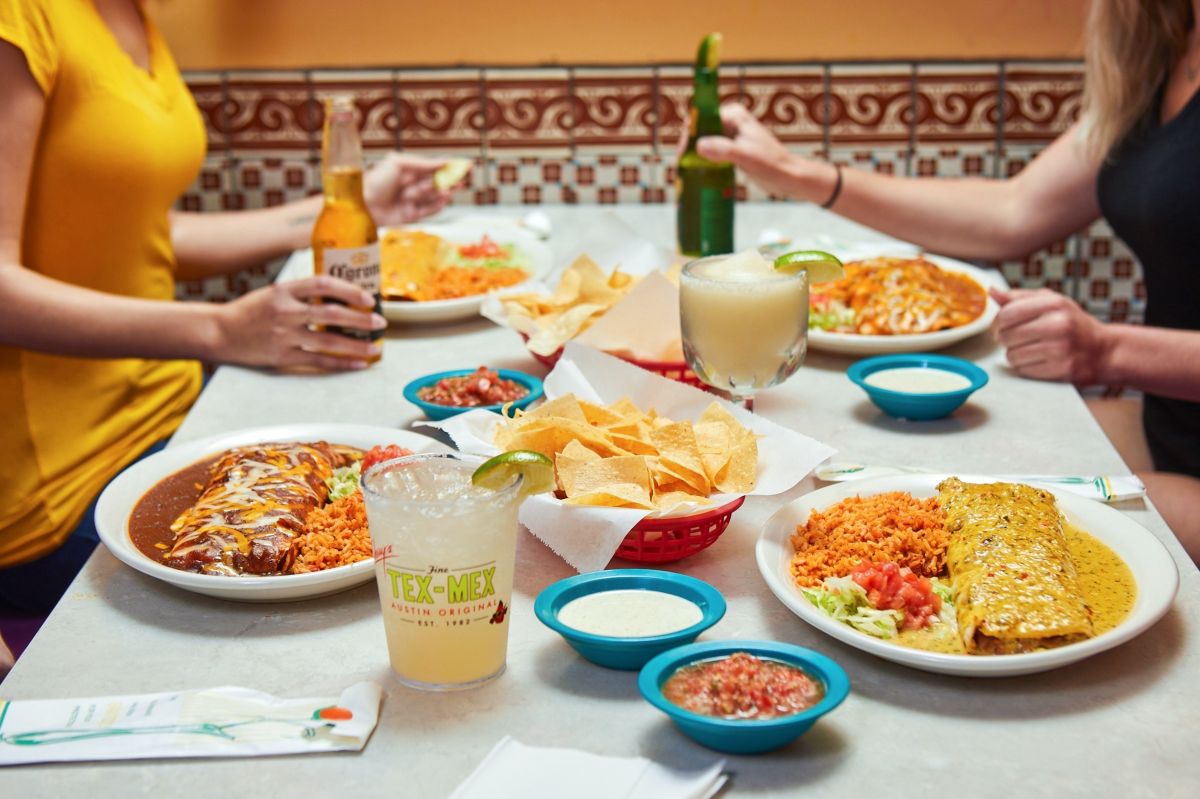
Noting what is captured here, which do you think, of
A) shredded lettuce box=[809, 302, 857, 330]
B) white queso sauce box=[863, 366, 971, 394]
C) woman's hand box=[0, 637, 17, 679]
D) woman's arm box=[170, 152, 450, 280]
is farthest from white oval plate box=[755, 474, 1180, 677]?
woman's arm box=[170, 152, 450, 280]

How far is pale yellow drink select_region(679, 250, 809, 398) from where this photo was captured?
5.17 feet

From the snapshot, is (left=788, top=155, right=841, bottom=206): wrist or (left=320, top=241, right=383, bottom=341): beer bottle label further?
(left=788, top=155, right=841, bottom=206): wrist

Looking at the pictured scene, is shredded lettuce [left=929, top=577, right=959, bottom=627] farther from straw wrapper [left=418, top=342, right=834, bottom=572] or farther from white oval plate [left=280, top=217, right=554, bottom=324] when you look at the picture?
white oval plate [left=280, top=217, right=554, bottom=324]

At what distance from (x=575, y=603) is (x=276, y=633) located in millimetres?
301

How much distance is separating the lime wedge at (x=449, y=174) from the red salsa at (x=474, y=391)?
1148 millimetres

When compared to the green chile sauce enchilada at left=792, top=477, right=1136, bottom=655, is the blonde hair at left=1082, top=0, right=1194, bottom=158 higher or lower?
higher

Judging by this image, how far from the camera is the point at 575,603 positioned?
3.80 feet

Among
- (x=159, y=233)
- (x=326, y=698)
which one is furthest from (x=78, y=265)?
(x=326, y=698)

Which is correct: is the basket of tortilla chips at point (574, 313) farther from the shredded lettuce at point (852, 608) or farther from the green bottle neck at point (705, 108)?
the shredded lettuce at point (852, 608)

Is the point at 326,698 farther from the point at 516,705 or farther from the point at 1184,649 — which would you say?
the point at 1184,649

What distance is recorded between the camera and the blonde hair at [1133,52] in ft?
7.48

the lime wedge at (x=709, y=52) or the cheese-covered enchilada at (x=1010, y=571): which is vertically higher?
the lime wedge at (x=709, y=52)

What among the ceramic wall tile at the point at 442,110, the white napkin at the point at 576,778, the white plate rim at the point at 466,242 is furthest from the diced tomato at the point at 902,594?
the ceramic wall tile at the point at 442,110

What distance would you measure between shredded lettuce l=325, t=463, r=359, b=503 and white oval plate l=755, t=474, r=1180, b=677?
50 centimetres
